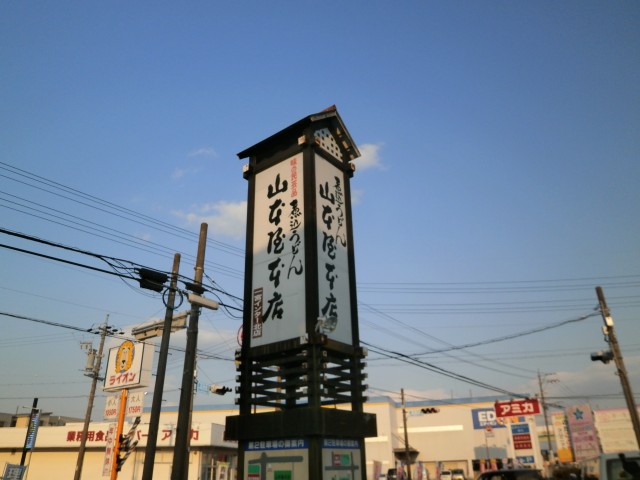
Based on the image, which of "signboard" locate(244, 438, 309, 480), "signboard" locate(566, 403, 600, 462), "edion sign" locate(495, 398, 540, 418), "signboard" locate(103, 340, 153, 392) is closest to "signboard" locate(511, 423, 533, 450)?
"edion sign" locate(495, 398, 540, 418)

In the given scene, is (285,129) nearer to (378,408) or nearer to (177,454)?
(177,454)

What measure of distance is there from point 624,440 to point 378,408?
86.8 feet

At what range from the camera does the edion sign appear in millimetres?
35500

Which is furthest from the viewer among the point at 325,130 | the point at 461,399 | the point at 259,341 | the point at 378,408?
the point at 461,399

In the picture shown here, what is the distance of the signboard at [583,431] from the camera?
2847 cm

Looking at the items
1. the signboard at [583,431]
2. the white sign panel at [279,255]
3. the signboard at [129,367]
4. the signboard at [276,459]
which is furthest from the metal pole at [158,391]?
the signboard at [583,431]

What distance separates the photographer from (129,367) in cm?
2397

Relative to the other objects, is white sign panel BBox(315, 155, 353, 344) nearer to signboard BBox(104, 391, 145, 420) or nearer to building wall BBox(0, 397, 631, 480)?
signboard BBox(104, 391, 145, 420)

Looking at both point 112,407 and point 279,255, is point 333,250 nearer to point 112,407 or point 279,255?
point 279,255

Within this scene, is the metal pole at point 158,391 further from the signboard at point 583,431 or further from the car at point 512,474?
the signboard at point 583,431

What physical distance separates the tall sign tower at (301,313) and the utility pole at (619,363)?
18612 millimetres

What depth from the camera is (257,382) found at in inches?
494

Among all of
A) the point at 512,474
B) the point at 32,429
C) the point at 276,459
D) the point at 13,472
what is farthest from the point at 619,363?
the point at 32,429

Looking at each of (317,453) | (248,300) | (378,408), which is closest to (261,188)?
(248,300)
